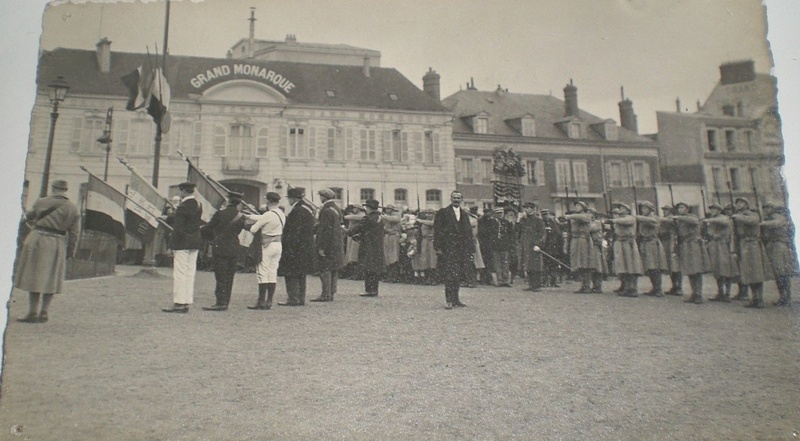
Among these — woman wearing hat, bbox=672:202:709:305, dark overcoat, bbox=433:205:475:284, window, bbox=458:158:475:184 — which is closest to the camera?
dark overcoat, bbox=433:205:475:284

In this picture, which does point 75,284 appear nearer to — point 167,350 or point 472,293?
point 167,350

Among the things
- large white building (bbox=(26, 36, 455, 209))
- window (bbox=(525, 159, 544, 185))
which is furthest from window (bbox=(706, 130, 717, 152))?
large white building (bbox=(26, 36, 455, 209))

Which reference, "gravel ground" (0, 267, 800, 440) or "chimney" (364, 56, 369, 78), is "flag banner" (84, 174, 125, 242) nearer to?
"gravel ground" (0, 267, 800, 440)

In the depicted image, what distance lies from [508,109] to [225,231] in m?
3.46

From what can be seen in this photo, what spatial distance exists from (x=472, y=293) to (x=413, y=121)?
2.63m

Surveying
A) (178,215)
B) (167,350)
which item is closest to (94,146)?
(178,215)

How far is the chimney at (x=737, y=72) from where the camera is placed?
4617mm

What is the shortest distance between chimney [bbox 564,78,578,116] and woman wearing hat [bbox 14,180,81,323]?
426cm

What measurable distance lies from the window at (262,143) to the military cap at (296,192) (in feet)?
1.39

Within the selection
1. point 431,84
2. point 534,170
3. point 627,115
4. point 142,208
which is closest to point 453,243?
point 431,84

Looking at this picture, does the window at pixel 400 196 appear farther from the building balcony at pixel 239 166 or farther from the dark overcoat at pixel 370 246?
the building balcony at pixel 239 166

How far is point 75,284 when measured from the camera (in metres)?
3.73

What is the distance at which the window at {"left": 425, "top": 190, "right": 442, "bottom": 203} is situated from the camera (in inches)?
206

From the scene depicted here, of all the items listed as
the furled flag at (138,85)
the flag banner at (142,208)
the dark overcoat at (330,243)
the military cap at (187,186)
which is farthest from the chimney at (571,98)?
the flag banner at (142,208)
